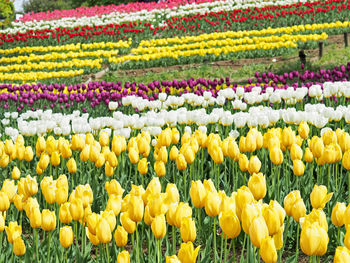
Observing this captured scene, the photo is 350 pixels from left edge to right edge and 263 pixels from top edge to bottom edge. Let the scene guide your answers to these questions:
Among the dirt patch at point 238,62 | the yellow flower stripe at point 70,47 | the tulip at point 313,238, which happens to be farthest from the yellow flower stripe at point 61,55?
the tulip at point 313,238

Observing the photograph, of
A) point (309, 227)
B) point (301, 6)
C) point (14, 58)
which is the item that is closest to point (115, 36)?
point (14, 58)

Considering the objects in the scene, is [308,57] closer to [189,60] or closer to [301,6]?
[189,60]

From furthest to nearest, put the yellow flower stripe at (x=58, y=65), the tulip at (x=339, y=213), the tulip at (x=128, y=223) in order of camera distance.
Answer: the yellow flower stripe at (x=58, y=65) < the tulip at (x=128, y=223) < the tulip at (x=339, y=213)

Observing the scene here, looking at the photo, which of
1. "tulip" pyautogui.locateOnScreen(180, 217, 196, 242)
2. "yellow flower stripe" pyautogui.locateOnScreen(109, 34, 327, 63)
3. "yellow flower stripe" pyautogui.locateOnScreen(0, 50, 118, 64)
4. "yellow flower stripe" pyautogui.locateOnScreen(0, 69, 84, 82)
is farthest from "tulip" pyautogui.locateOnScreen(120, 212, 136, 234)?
"yellow flower stripe" pyautogui.locateOnScreen(0, 50, 118, 64)

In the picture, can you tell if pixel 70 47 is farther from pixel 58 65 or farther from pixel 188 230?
pixel 188 230

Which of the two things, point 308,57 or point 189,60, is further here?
point 189,60

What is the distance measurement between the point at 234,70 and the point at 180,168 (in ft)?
35.5

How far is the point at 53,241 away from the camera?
2967mm

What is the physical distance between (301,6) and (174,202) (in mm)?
20497

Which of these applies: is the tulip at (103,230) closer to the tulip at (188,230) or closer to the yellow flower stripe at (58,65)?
the tulip at (188,230)

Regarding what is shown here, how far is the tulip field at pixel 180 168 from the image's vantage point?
86.5 inches

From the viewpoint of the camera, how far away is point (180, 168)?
3.26m

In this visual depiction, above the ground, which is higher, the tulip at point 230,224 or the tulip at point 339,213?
the tulip at point 230,224

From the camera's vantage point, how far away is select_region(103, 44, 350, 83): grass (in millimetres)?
12359
